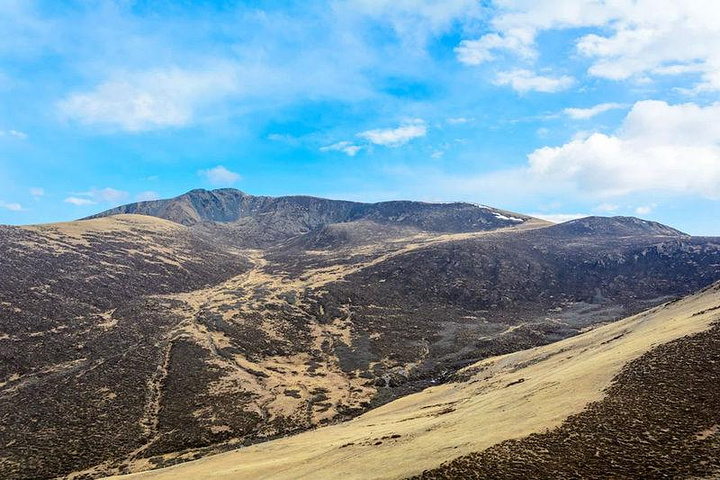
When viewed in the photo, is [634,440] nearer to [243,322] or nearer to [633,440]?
[633,440]

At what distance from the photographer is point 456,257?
15275 centimetres

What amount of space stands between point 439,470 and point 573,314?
107582 mm

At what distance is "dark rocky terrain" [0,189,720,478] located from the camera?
172ft

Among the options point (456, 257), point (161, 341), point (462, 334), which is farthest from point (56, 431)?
point (456, 257)

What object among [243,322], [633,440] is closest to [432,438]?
[633,440]

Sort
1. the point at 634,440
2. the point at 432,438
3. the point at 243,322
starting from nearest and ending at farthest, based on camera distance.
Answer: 1. the point at 634,440
2. the point at 432,438
3. the point at 243,322

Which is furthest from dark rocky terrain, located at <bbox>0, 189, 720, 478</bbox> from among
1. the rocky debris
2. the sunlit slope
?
the rocky debris

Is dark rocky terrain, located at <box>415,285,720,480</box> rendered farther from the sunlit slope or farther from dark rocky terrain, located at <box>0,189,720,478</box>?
dark rocky terrain, located at <box>0,189,720,478</box>

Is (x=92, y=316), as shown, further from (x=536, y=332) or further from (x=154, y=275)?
(x=536, y=332)

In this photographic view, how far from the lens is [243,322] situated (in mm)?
94438

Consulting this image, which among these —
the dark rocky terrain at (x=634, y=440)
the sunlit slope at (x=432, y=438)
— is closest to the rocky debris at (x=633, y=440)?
the dark rocky terrain at (x=634, y=440)

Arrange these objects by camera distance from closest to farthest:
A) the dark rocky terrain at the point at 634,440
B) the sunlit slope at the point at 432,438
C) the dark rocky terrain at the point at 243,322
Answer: the dark rocky terrain at the point at 634,440, the sunlit slope at the point at 432,438, the dark rocky terrain at the point at 243,322

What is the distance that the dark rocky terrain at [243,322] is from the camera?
52.3 m

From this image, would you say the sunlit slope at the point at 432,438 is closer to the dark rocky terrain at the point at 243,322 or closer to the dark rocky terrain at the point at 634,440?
the dark rocky terrain at the point at 634,440
